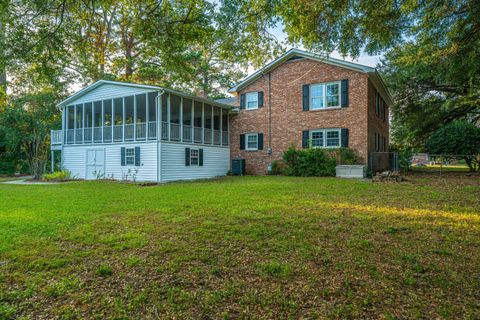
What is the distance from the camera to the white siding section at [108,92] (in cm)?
1590

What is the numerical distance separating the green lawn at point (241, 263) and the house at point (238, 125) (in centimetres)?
938

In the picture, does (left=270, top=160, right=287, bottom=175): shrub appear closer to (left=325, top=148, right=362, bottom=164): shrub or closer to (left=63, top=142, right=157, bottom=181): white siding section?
(left=325, top=148, right=362, bottom=164): shrub

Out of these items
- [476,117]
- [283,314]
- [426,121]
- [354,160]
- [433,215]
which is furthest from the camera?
[476,117]

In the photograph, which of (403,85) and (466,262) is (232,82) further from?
(466,262)

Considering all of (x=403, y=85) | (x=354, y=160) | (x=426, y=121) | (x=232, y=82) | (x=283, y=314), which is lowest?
(x=283, y=314)

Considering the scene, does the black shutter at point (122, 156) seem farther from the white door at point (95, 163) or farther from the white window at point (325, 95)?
the white window at point (325, 95)

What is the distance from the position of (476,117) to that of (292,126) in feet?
63.2

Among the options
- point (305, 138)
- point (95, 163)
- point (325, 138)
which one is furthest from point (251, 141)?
point (95, 163)

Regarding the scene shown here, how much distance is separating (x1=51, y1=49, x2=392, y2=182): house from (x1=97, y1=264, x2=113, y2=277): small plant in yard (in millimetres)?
11455

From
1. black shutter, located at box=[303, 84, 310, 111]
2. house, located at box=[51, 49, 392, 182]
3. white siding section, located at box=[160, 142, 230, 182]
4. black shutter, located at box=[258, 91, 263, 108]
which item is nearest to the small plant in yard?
house, located at box=[51, 49, 392, 182]

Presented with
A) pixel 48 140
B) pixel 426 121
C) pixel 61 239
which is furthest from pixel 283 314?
pixel 426 121

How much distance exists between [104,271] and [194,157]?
1387 cm

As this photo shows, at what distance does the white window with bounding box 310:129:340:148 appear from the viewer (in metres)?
16.6

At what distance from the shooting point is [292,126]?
58.0 ft
